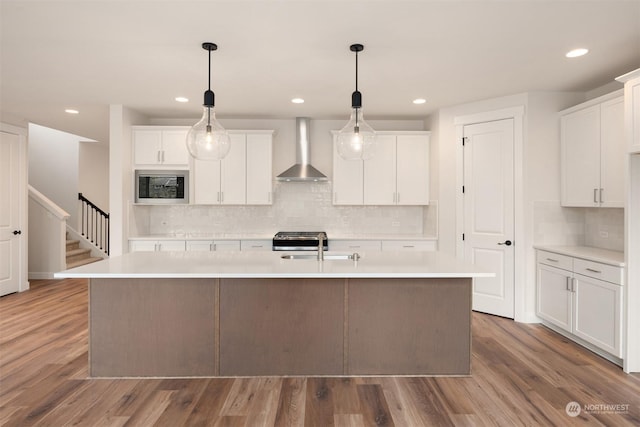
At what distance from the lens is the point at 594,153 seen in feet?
11.9

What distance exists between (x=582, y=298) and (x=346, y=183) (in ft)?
9.68

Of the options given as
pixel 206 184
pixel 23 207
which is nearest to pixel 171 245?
pixel 206 184

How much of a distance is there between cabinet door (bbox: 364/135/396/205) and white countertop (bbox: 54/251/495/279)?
2.01m

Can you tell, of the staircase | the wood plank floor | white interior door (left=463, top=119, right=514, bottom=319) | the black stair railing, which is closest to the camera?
the wood plank floor

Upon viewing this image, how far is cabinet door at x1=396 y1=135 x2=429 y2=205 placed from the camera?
17.1ft

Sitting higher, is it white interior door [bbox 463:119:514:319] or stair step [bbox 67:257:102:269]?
white interior door [bbox 463:119:514:319]

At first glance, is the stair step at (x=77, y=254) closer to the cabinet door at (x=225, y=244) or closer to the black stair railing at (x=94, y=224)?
the black stair railing at (x=94, y=224)

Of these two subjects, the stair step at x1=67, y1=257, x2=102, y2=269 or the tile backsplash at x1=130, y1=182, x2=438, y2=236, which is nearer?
the tile backsplash at x1=130, y1=182, x2=438, y2=236

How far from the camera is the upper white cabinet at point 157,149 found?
504 cm

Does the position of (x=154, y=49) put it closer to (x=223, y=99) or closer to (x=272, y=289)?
(x=223, y=99)

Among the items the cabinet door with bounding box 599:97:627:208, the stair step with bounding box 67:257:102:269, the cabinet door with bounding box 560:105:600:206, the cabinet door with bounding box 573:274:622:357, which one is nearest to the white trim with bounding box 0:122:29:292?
the stair step with bounding box 67:257:102:269

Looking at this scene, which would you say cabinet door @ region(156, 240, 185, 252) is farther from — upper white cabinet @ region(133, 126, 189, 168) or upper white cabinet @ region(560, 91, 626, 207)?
upper white cabinet @ region(560, 91, 626, 207)

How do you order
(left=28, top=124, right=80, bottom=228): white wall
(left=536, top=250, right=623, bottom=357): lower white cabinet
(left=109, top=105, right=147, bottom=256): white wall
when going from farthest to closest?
1. (left=28, top=124, right=80, bottom=228): white wall
2. (left=109, top=105, right=147, bottom=256): white wall
3. (left=536, top=250, right=623, bottom=357): lower white cabinet

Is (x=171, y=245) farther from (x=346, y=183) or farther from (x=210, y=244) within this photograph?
(x=346, y=183)
